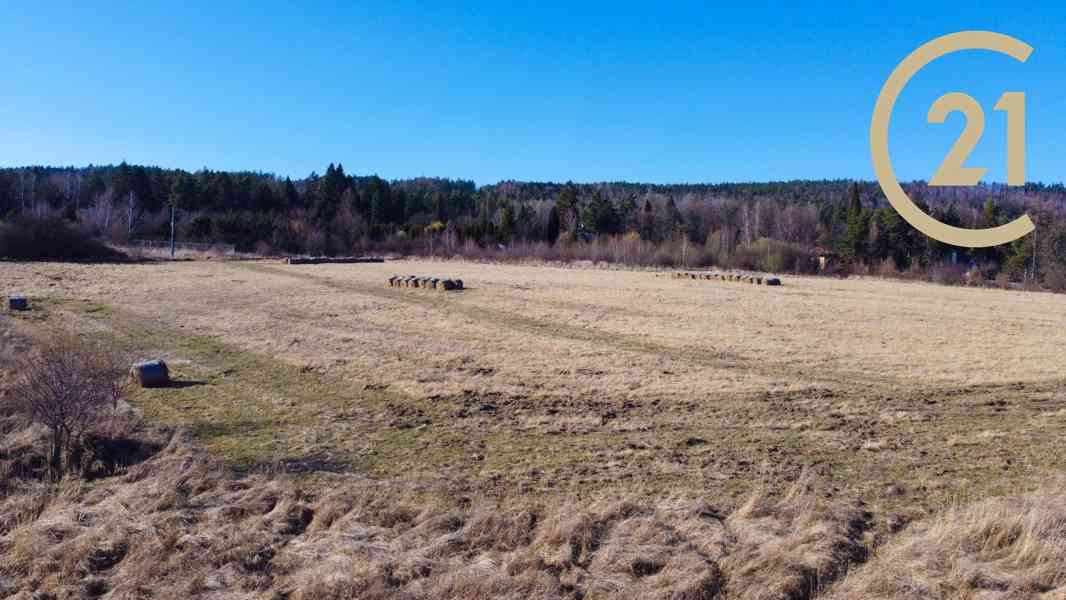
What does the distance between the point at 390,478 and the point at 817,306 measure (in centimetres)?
2755

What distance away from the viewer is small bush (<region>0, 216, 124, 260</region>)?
51.6 m

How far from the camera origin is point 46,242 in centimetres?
5291

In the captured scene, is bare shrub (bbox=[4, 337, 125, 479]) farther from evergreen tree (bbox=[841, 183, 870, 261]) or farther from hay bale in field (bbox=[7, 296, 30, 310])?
evergreen tree (bbox=[841, 183, 870, 261])

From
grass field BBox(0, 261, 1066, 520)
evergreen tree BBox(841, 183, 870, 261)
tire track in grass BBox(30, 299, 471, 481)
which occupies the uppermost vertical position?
evergreen tree BBox(841, 183, 870, 261)

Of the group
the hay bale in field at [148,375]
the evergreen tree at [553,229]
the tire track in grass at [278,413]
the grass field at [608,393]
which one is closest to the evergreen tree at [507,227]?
the evergreen tree at [553,229]

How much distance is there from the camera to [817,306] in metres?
31.5

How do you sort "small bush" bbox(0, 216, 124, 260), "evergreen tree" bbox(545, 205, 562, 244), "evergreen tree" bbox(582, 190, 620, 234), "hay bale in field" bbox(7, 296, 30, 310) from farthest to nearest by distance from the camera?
"evergreen tree" bbox(582, 190, 620, 234) → "evergreen tree" bbox(545, 205, 562, 244) → "small bush" bbox(0, 216, 124, 260) → "hay bale in field" bbox(7, 296, 30, 310)

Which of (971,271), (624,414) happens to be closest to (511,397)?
(624,414)

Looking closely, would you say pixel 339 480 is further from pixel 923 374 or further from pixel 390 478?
pixel 923 374

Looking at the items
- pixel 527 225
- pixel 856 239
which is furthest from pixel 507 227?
pixel 856 239

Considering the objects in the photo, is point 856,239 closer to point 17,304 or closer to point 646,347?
point 646,347

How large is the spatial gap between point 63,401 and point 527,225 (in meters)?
90.9

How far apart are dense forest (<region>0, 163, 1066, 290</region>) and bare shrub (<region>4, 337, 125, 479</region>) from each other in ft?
193

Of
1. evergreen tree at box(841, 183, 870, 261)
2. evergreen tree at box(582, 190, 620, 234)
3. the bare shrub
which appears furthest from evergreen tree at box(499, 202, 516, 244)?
the bare shrub
